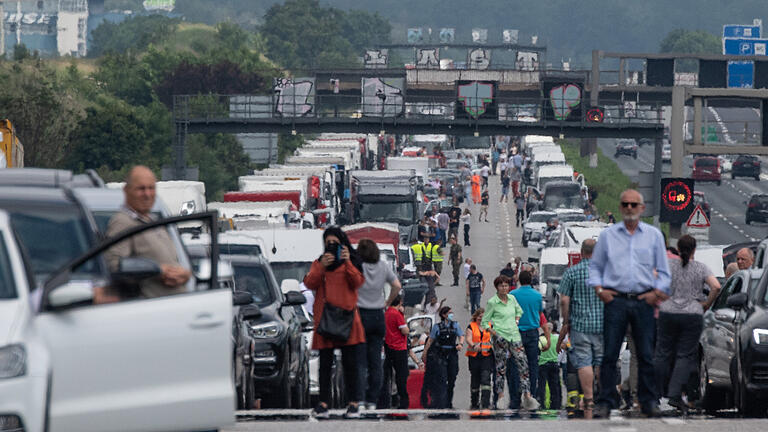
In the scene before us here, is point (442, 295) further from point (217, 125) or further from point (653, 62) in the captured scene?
point (653, 62)

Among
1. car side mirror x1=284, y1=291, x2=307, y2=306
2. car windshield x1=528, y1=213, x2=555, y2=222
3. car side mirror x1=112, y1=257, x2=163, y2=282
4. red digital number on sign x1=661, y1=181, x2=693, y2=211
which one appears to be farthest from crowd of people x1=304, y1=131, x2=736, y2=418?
car windshield x1=528, y1=213, x2=555, y2=222

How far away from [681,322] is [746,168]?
100729 mm

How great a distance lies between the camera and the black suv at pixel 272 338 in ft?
52.5

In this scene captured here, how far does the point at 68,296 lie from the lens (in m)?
8.62

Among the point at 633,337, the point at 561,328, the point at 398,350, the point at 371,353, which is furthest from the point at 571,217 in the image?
the point at 633,337

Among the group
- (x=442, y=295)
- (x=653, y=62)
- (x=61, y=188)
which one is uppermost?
(x=653, y=62)

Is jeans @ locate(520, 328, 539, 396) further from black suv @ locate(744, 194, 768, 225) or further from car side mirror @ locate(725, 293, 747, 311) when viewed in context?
black suv @ locate(744, 194, 768, 225)

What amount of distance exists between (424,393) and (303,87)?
65382 millimetres

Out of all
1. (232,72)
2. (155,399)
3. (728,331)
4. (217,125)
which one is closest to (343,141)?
(217,125)

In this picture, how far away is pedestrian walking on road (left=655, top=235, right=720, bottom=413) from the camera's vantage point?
14.5 metres

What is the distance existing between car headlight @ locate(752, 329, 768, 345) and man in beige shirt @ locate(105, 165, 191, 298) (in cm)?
572

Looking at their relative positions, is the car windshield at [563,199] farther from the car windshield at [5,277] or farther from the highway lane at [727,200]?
the car windshield at [5,277]

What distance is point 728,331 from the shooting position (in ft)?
48.9

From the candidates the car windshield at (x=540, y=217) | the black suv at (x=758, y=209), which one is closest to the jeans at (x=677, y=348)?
the car windshield at (x=540, y=217)
